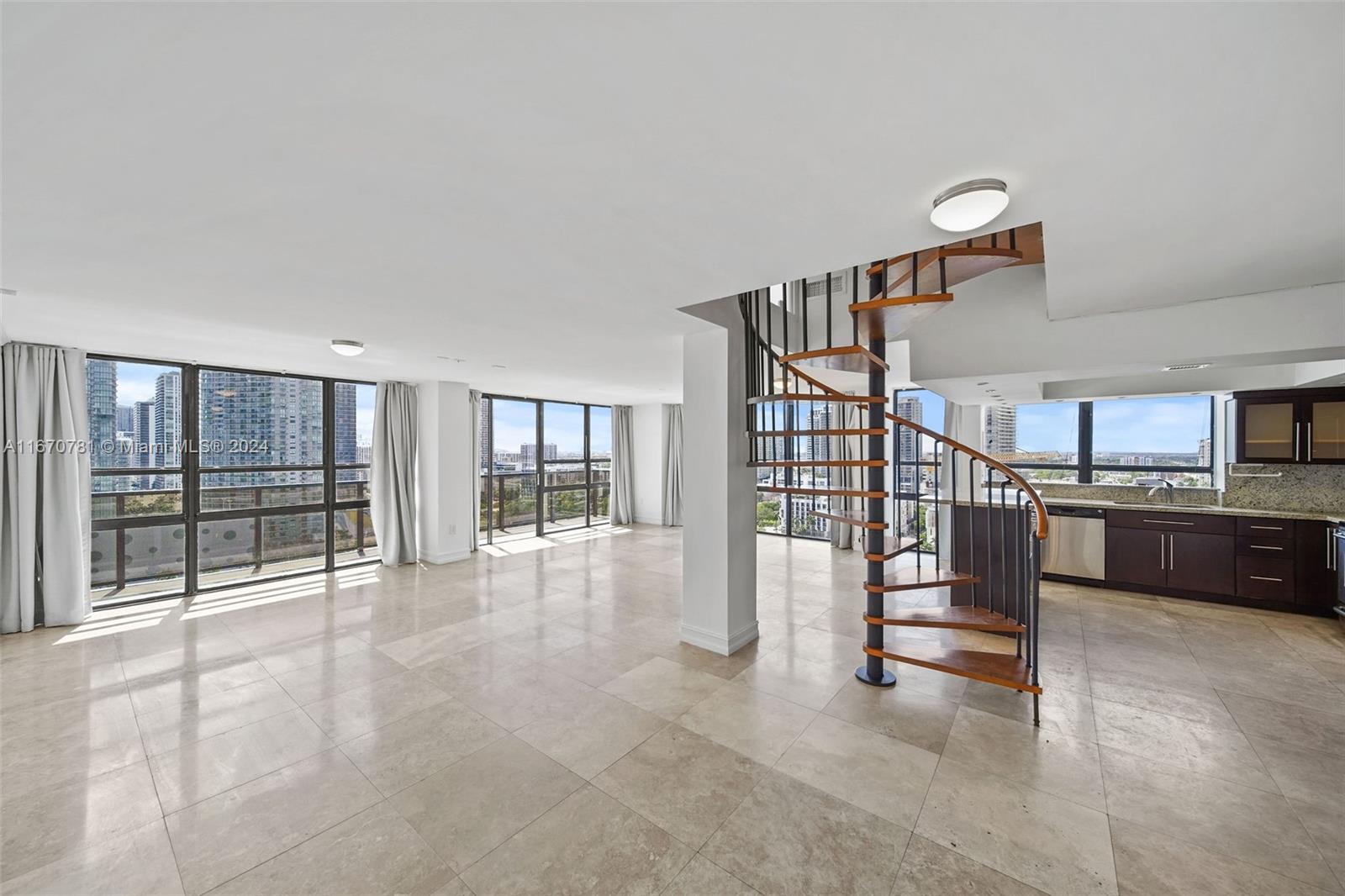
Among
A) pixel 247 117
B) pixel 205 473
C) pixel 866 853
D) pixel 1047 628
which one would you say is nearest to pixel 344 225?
pixel 247 117

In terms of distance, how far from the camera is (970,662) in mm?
2951

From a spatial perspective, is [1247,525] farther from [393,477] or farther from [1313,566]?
[393,477]

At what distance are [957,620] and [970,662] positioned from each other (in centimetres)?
24

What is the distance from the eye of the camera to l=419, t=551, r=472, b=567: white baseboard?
253 inches

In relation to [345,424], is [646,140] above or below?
above

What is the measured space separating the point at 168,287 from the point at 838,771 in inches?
167

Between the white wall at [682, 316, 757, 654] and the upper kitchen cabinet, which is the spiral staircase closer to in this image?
the white wall at [682, 316, 757, 654]

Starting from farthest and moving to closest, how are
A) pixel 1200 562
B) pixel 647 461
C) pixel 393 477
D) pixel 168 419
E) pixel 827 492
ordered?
pixel 647 461, pixel 393 477, pixel 168 419, pixel 1200 562, pixel 827 492

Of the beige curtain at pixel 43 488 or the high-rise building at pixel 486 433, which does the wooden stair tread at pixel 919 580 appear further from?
the beige curtain at pixel 43 488

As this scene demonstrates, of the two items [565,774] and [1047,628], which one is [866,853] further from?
[1047,628]

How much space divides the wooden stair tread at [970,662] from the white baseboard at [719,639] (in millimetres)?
907

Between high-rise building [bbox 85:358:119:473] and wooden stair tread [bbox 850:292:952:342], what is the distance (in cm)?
658

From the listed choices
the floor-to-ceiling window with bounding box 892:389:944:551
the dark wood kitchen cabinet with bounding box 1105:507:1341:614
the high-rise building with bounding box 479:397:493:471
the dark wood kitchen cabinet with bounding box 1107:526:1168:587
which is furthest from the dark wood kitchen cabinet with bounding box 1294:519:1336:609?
the high-rise building with bounding box 479:397:493:471

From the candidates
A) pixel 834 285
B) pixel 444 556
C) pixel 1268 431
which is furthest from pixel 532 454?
pixel 1268 431
